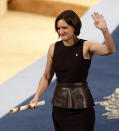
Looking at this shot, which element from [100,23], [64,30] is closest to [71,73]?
[64,30]

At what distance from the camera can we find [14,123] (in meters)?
5.39

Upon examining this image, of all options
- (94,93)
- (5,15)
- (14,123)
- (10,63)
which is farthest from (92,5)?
(14,123)

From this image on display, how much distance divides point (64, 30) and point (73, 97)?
1.58 ft

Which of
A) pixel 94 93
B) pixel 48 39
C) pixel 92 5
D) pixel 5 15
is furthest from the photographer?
pixel 5 15

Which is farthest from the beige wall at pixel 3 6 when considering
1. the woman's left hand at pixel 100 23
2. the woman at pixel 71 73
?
the woman's left hand at pixel 100 23

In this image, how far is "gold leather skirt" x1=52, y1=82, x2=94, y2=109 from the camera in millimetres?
3760

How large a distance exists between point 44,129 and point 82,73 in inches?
65.1

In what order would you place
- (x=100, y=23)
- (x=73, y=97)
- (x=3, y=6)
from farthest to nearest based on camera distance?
(x=3, y=6), (x=73, y=97), (x=100, y=23)

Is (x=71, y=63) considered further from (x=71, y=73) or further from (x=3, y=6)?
(x=3, y=6)

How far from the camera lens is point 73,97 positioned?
3779 millimetres

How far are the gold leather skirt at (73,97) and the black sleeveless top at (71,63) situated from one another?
4cm

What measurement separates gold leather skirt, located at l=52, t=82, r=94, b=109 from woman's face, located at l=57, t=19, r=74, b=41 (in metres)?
→ 0.35

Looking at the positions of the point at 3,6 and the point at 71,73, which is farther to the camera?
the point at 3,6

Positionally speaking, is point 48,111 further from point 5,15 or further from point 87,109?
point 5,15
